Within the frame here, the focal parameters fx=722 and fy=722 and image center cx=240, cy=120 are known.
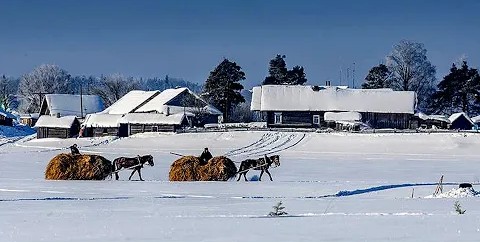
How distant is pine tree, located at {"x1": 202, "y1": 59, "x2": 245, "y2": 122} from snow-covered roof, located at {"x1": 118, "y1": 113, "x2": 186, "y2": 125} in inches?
519

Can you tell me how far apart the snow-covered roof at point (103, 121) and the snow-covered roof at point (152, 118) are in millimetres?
1454

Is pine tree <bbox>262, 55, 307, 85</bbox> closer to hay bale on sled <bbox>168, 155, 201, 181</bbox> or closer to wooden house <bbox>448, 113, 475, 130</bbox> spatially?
wooden house <bbox>448, 113, 475, 130</bbox>

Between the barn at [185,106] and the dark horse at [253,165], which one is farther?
the barn at [185,106]

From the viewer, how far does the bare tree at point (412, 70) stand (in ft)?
332

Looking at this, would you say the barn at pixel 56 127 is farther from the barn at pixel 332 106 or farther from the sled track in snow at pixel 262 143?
the sled track in snow at pixel 262 143

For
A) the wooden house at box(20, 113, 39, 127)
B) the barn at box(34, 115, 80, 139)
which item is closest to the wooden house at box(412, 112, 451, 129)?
the barn at box(34, 115, 80, 139)

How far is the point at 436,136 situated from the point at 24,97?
327ft

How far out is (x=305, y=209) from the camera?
16359mm

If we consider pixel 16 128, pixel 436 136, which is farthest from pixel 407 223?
pixel 16 128

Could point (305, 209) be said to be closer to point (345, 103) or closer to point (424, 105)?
point (345, 103)

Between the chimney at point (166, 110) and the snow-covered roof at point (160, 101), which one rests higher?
the snow-covered roof at point (160, 101)

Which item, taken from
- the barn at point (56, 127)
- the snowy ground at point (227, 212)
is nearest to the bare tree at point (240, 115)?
the barn at point (56, 127)

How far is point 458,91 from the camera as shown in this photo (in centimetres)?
8994

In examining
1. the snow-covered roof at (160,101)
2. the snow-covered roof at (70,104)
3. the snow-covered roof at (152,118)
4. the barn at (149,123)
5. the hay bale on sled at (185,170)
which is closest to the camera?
the hay bale on sled at (185,170)
